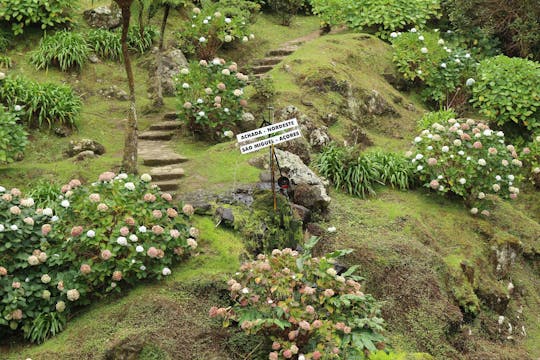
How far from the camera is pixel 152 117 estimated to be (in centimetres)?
1176

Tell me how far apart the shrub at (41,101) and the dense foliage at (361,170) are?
14.2 ft

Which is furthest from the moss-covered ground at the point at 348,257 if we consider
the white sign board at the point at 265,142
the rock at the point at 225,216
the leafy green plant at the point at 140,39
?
the white sign board at the point at 265,142

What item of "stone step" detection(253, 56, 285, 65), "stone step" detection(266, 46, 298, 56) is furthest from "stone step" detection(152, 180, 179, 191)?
"stone step" detection(266, 46, 298, 56)

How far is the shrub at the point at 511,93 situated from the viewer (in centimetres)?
1262

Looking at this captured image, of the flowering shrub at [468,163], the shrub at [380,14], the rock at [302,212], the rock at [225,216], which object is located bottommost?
the rock at [302,212]

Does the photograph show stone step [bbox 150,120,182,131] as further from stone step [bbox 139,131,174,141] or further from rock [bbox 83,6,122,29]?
rock [bbox 83,6,122,29]

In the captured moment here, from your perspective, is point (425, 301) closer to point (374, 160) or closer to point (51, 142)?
point (374, 160)

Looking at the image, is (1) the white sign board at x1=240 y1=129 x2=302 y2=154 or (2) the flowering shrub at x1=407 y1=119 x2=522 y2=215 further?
(2) the flowering shrub at x1=407 y1=119 x2=522 y2=215

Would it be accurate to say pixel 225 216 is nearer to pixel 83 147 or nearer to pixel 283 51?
pixel 83 147

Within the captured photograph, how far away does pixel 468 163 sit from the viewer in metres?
9.80

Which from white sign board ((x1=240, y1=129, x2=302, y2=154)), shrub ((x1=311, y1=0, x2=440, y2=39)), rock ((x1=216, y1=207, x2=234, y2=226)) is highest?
shrub ((x1=311, y1=0, x2=440, y2=39))

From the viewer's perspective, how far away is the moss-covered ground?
6.42m

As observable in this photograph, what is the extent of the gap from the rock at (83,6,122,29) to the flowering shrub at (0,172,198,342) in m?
7.52

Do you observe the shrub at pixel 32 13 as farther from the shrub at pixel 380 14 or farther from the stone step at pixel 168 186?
the shrub at pixel 380 14
